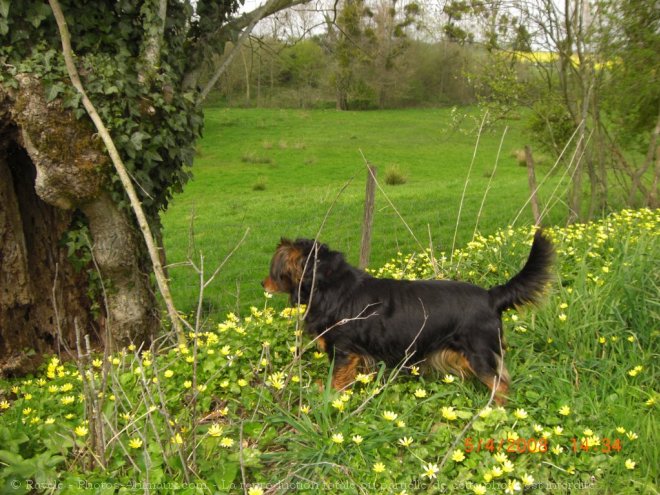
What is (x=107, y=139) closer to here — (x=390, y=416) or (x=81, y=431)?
(x=81, y=431)

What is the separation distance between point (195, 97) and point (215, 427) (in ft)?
11.6

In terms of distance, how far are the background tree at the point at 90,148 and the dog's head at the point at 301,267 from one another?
1328 millimetres

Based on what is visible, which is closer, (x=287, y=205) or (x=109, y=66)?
(x=109, y=66)

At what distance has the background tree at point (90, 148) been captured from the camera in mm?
4305

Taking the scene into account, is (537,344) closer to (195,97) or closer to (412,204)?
(195,97)

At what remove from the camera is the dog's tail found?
11.1ft

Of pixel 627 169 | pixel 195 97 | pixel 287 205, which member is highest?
pixel 195 97

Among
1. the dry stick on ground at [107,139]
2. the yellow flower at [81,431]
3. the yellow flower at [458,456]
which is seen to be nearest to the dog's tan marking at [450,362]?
the yellow flower at [458,456]

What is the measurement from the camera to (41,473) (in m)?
2.57

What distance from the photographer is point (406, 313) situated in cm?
359

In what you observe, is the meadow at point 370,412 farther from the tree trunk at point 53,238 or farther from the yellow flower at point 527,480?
the tree trunk at point 53,238

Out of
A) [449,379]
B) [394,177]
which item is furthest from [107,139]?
[394,177]

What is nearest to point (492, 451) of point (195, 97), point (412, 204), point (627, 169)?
point (195, 97)

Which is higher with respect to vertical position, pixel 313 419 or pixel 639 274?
pixel 639 274
